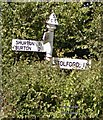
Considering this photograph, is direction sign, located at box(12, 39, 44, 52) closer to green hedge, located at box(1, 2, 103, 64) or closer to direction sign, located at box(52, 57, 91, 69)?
green hedge, located at box(1, 2, 103, 64)

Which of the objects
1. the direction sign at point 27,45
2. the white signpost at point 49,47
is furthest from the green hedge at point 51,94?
the direction sign at point 27,45

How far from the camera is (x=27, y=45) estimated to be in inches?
201

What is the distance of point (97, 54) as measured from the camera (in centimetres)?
520

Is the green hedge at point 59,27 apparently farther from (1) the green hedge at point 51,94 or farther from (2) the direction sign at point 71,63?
(1) the green hedge at point 51,94

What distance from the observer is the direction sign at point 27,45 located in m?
5.10

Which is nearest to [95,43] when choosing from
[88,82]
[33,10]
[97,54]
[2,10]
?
[97,54]

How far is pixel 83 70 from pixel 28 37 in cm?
80

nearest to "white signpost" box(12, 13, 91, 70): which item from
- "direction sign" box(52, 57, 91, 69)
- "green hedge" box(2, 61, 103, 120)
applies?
"direction sign" box(52, 57, 91, 69)

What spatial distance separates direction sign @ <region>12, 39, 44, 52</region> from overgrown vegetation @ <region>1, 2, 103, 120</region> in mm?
61

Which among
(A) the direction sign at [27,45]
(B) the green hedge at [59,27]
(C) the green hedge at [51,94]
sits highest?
(B) the green hedge at [59,27]

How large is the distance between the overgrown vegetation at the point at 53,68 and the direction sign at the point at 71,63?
5 cm

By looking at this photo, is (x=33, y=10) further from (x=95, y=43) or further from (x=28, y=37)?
(x=95, y=43)

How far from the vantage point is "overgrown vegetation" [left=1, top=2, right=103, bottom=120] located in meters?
4.99

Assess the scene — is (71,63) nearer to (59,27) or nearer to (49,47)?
(49,47)
